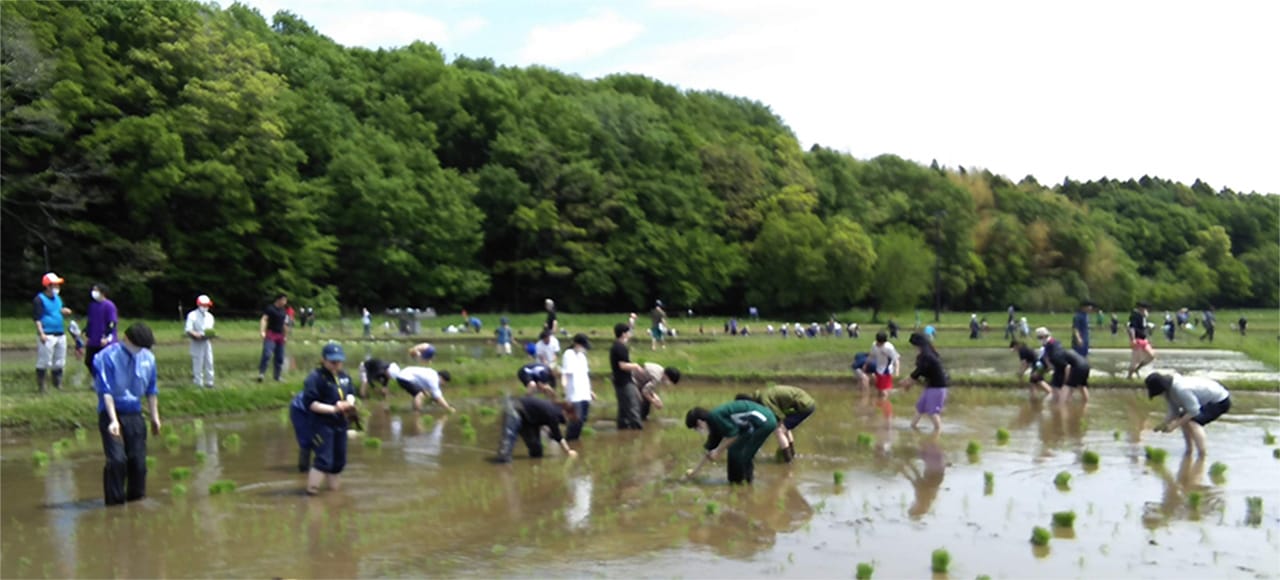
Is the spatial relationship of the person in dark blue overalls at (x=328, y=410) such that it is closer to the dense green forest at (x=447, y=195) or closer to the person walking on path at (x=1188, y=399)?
the person walking on path at (x=1188, y=399)

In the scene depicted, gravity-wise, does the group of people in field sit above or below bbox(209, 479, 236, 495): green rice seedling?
above

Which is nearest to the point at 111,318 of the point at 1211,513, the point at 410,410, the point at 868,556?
the point at 410,410

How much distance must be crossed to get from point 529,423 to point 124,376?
4817 mm

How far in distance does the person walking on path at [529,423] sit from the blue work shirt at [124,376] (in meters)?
4.28

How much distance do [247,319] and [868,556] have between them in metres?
47.7

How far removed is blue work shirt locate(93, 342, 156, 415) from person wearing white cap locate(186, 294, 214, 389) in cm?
730

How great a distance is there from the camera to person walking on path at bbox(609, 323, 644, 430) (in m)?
15.6

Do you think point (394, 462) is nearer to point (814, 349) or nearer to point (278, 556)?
point (278, 556)

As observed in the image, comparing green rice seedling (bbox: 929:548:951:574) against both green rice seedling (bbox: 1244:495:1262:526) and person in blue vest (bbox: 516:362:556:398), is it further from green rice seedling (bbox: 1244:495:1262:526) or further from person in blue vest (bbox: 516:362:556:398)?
person in blue vest (bbox: 516:362:556:398)

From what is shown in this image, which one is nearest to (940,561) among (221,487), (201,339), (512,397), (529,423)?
(529,423)

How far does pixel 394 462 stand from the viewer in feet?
43.7

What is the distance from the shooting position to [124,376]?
10117mm

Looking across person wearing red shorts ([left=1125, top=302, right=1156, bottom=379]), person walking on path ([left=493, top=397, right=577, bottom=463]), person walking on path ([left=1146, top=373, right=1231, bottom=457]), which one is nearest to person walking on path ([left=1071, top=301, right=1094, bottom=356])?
person wearing red shorts ([left=1125, top=302, right=1156, bottom=379])

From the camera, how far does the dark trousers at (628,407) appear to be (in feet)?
52.9
